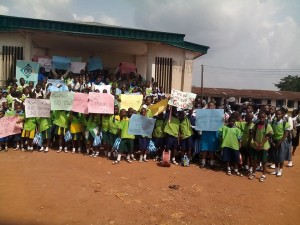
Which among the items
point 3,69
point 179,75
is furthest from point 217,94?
point 3,69

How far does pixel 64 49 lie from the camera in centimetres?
1298

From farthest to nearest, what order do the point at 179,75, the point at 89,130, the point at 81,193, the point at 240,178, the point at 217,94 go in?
the point at 217,94
the point at 179,75
the point at 89,130
the point at 240,178
the point at 81,193

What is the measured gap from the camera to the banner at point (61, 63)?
1076cm

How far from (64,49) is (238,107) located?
834 centimetres

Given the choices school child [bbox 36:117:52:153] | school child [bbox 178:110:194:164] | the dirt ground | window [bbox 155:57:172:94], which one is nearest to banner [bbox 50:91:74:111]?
school child [bbox 36:117:52:153]

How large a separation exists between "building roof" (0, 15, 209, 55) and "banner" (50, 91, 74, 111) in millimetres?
3166

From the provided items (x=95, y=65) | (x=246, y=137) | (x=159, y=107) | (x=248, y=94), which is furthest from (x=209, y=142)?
(x=248, y=94)

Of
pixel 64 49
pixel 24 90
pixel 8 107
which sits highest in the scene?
pixel 64 49

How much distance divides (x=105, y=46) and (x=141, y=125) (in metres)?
6.10

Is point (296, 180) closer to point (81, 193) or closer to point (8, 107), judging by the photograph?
point (81, 193)

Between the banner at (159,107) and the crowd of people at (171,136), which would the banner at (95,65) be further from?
the banner at (159,107)

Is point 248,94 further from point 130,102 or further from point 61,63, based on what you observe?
point 130,102

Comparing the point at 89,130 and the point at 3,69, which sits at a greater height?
the point at 3,69

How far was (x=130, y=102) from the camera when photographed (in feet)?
26.4
